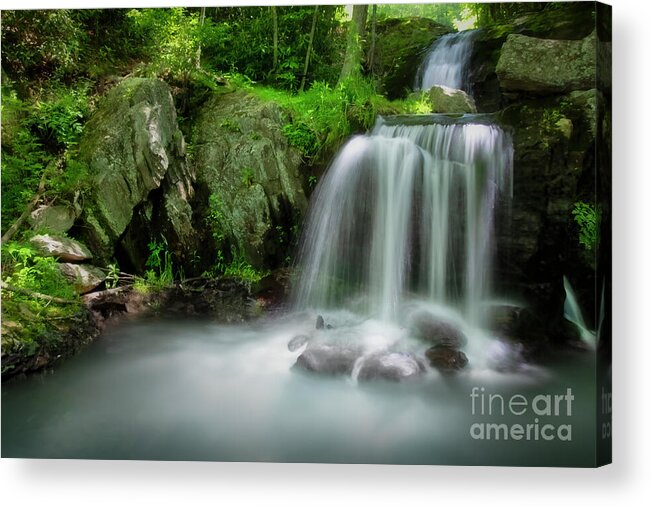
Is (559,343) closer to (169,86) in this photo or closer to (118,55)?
(169,86)

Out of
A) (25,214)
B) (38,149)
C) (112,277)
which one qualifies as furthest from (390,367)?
(38,149)

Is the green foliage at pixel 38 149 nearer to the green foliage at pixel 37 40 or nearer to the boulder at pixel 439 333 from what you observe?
the green foliage at pixel 37 40

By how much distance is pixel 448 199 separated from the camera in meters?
4.45

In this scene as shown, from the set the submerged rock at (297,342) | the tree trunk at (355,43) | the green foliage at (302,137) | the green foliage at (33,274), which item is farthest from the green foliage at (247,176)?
the green foliage at (33,274)

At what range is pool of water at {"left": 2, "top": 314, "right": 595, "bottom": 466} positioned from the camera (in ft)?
13.8

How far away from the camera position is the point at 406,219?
177 inches

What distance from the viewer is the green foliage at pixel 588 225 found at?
4152mm

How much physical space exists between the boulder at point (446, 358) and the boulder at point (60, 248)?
2.60 metres

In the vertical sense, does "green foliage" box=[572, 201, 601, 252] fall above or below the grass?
below

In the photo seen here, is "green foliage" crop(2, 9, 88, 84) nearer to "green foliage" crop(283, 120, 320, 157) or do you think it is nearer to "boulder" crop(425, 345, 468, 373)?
"green foliage" crop(283, 120, 320, 157)

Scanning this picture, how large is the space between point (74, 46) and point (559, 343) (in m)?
4.14

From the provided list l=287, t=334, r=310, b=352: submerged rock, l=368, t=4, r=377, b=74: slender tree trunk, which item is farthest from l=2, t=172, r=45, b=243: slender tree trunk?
l=368, t=4, r=377, b=74: slender tree trunk

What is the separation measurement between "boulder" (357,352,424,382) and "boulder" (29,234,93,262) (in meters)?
2.21

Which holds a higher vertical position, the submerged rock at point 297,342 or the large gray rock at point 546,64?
the large gray rock at point 546,64
